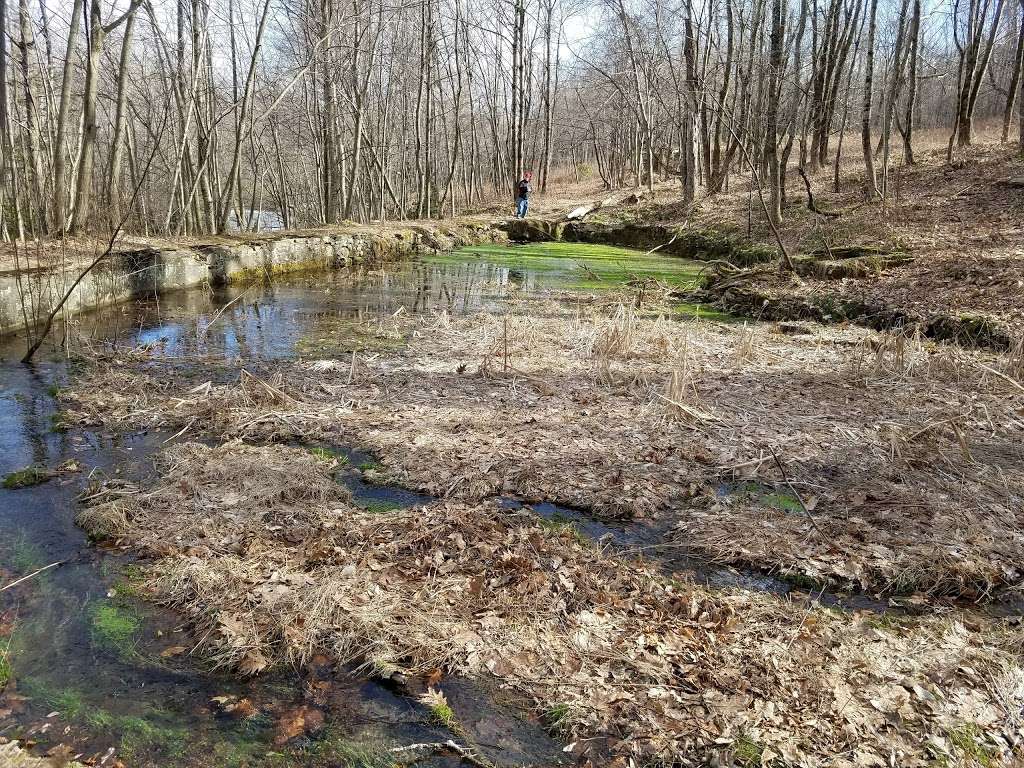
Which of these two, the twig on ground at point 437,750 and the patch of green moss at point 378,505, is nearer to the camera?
the twig on ground at point 437,750

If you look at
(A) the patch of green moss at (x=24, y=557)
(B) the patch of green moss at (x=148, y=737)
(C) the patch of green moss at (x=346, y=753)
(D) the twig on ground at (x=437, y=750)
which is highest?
(A) the patch of green moss at (x=24, y=557)

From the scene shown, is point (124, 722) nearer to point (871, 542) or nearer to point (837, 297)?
point (871, 542)

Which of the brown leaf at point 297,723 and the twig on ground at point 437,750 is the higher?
the brown leaf at point 297,723

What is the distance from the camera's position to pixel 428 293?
1403 cm

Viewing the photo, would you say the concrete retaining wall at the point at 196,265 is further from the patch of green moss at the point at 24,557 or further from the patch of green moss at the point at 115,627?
the patch of green moss at the point at 115,627

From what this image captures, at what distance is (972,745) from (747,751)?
34.9 inches

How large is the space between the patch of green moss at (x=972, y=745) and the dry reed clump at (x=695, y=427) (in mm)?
1183

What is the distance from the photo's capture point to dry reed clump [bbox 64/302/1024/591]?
14.3 ft

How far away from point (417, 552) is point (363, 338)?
5.99 m

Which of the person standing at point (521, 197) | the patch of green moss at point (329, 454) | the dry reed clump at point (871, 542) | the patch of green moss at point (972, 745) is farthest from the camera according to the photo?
the person standing at point (521, 197)

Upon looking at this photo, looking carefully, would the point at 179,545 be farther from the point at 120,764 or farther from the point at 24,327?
the point at 24,327

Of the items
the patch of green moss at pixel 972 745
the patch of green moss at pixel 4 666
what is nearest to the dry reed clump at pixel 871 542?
the patch of green moss at pixel 972 745

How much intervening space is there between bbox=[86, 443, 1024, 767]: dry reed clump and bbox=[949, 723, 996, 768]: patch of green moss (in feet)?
0.06

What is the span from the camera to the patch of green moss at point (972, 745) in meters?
2.60
